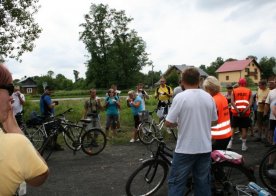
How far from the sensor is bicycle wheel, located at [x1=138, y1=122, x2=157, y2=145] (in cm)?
959

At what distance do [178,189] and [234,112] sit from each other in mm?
5375

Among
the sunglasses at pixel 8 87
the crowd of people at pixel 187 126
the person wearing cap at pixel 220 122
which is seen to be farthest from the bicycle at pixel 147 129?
the sunglasses at pixel 8 87

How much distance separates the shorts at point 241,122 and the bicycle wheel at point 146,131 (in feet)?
7.75

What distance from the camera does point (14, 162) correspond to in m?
1.56

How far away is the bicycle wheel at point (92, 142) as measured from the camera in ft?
27.7

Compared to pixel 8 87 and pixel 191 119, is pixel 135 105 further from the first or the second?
pixel 8 87

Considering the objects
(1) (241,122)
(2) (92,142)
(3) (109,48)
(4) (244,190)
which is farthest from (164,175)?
(3) (109,48)

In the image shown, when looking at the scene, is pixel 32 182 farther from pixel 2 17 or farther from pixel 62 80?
pixel 62 80

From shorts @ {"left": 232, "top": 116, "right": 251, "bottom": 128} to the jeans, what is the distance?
16.5 feet

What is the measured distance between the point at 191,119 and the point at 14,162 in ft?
8.12

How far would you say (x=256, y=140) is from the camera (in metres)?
9.63

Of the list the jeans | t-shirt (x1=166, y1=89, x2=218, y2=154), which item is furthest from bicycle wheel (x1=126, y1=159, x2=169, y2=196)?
t-shirt (x1=166, y1=89, x2=218, y2=154)

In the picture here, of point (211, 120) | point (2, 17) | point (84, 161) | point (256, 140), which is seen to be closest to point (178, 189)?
point (211, 120)

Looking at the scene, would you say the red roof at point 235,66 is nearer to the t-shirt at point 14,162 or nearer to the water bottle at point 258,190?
the water bottle at point 258,190
